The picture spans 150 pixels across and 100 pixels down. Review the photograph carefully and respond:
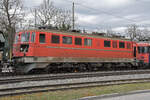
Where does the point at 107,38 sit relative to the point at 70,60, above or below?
above

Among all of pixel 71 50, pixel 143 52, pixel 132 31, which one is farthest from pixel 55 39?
pixel 132 31

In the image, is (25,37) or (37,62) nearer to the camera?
(37,62)

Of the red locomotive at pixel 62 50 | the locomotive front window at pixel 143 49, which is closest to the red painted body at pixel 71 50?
the red locomotive at pixel 62 50

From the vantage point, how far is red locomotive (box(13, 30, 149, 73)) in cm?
1570

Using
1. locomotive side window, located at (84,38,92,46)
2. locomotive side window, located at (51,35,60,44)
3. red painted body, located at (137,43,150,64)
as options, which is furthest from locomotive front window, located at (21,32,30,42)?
red painted body, located at (137,43,150,64)

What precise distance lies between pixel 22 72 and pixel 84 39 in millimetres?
6343

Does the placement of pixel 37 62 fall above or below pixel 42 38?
below

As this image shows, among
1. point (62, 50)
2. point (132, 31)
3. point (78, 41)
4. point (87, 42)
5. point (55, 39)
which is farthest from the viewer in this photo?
point (132, 31)

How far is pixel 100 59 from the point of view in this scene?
66.2ft

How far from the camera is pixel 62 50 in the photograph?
17.2m

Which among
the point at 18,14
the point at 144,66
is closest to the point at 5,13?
the point at 18,14

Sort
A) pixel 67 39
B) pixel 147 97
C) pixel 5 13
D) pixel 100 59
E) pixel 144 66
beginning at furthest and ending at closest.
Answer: pixel 5 13
pixel 144 66
pixel 100 59
pixel 67 39
pixel 147 97

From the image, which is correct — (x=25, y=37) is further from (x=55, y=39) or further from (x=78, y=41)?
(x=78, y=41)

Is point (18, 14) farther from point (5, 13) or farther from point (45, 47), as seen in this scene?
point (45, 47)
